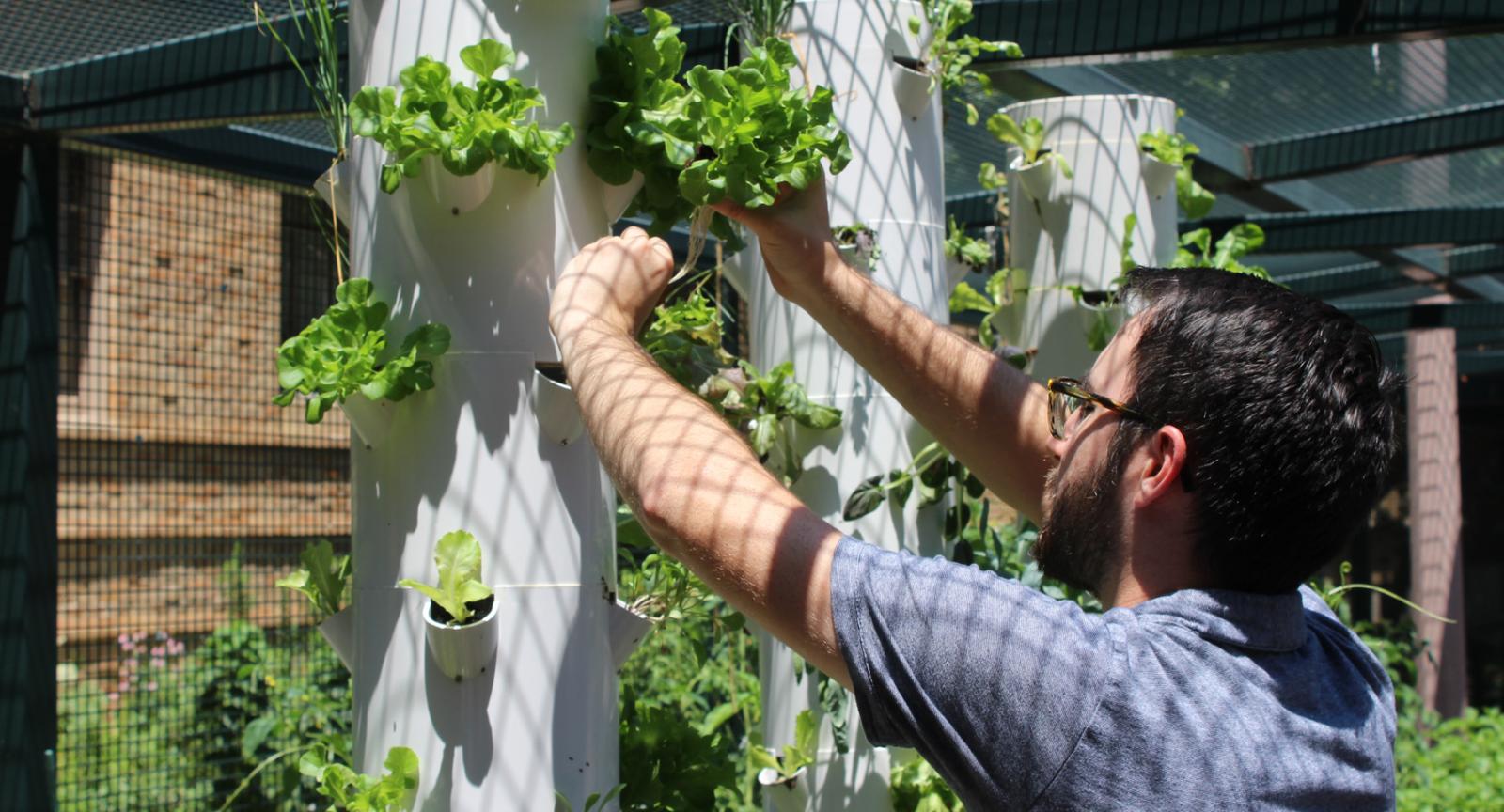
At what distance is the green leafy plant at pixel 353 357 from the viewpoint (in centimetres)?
129

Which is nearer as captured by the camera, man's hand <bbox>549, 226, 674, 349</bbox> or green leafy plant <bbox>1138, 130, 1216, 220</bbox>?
man's hand <bbox>549, 226, 674, 349</bbox>

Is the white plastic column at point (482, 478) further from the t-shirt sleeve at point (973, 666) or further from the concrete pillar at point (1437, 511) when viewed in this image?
the concrete pillar at point (1437, 511)

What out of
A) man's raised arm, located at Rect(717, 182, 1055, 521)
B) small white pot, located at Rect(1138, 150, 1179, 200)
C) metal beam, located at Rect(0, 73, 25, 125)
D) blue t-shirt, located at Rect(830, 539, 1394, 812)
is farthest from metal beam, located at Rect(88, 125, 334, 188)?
blue t-shirt, located at Rect(830, 539, 1394, 812)

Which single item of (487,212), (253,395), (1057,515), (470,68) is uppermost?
(470,68)

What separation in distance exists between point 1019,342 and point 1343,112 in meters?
1.90

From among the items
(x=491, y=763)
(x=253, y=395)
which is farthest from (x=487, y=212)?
(x=253, y=395)

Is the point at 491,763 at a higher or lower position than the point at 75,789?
higher

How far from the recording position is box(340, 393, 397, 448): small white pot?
1.32 m

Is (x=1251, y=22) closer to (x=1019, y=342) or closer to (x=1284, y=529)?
(x=1019, y=342)

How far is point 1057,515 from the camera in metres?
1.09

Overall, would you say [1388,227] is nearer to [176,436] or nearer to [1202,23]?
[1202,23]

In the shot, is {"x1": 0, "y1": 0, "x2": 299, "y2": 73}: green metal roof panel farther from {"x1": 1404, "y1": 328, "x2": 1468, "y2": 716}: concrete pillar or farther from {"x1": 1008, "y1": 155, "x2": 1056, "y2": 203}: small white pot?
{"x1": 1404, "y1": 328, "x2": 1468, "y2": 716}: concrete pillar

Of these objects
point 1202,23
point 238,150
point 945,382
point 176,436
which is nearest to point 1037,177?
point 1202,23

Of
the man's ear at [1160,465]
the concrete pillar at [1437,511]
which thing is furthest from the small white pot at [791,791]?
the concrete pillar at [1437,511]
